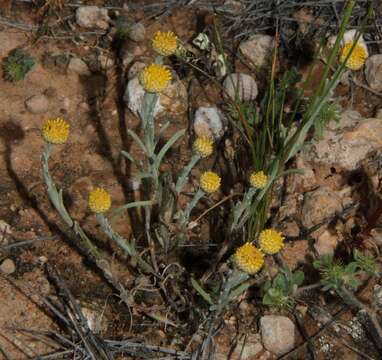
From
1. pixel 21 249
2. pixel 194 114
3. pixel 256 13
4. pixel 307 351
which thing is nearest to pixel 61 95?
pixel 194 114

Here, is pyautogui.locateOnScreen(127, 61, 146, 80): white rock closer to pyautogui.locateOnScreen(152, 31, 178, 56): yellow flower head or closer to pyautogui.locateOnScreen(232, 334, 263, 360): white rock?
pyautogui.locateOnScreen(152, 31, 178, 56): yellow flower head

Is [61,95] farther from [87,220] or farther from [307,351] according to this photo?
[307,351]

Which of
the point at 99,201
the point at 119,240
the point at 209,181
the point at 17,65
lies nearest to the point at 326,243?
the point at 209,181

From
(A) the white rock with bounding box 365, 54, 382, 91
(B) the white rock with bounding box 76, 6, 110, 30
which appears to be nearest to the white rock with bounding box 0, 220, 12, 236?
(B) the white rock with bounding box 76, 6, 110, 30

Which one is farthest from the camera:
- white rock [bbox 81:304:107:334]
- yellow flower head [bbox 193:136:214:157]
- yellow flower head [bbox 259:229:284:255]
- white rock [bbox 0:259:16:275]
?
white rock [bbox 0:259:16:275]

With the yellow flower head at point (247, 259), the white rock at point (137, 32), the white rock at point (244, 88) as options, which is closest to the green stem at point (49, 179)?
the yellow flower head at point (247, 259)

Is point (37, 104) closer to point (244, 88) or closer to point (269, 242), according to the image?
point (244, 88)
